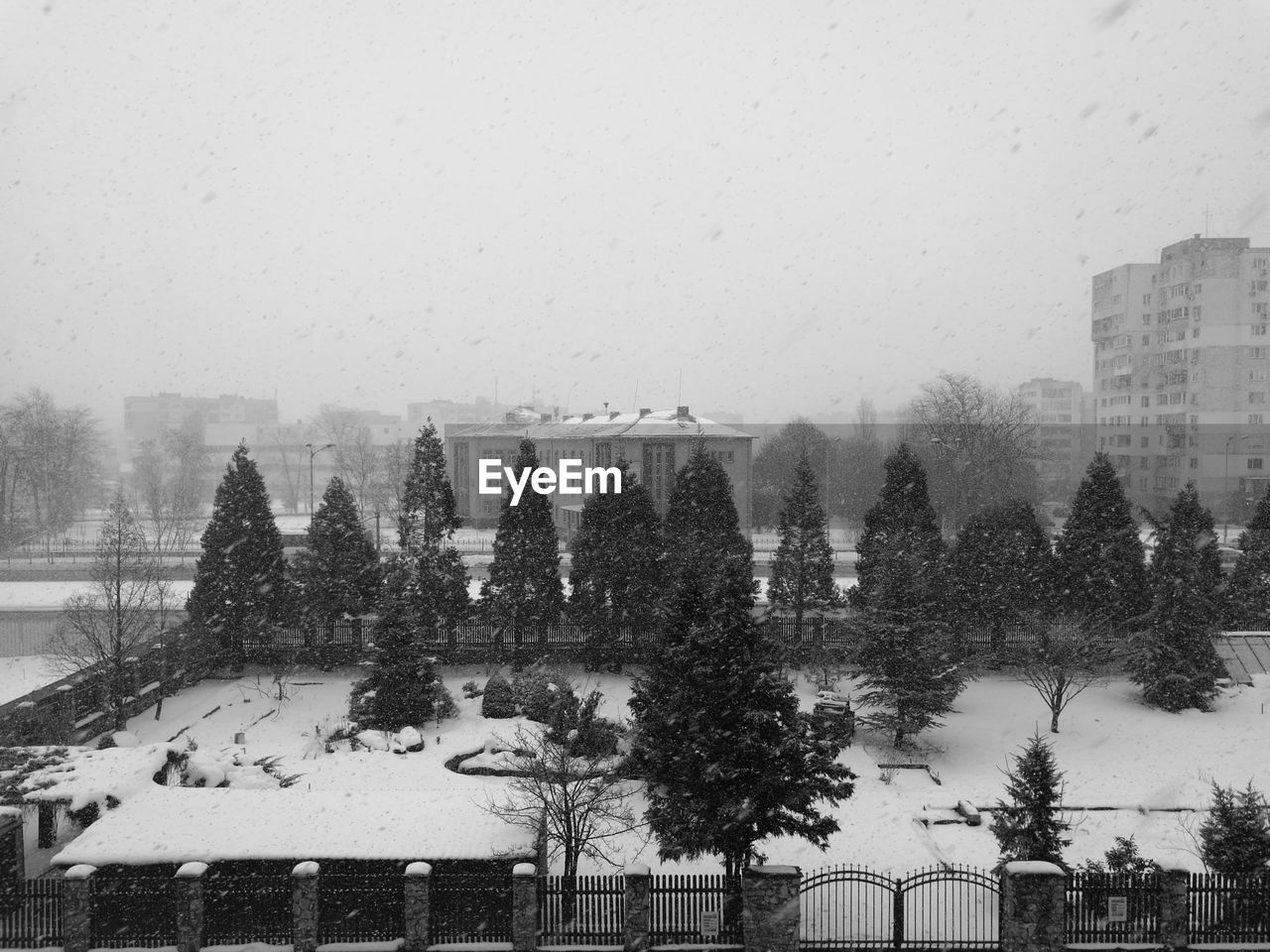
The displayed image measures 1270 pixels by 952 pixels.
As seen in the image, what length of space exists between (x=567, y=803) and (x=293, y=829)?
3.91m

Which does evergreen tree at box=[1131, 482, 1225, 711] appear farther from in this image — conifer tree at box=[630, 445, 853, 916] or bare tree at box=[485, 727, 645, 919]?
bare tree at box=[485, 727, 645, 919]

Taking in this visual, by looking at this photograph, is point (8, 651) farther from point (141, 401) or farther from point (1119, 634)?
point (141, 401)

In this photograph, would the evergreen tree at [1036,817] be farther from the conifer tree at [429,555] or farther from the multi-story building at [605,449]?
the multi-story building at [605,449]

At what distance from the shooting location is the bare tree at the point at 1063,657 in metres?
21.4

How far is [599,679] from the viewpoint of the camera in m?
25.9

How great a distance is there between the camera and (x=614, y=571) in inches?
1060

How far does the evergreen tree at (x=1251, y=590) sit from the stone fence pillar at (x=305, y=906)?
27324 millimetres

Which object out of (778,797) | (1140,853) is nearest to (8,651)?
(778,797)

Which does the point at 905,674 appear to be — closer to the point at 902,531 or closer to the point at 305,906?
the point at 902,531

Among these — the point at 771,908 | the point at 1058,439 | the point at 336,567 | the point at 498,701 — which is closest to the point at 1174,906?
the point at 771,908

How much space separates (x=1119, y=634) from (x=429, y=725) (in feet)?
66.1

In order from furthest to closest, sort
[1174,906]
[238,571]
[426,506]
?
[426,506] < [238,571] < [1174,906]


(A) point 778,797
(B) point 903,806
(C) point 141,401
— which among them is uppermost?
(C) point 141,401

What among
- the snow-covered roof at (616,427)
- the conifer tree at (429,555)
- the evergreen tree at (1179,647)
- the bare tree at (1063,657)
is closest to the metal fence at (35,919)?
the conifer tree at (429,555)
